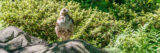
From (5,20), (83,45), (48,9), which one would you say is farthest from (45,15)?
(83,45)

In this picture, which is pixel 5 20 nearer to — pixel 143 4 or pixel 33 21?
pixel 33 21

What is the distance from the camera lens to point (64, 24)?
5.98 m

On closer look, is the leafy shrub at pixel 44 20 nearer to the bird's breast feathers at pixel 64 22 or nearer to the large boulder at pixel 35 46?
the bird's breast feathers at pixel 64 22

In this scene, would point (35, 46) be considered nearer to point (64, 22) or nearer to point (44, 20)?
point (64, 22)

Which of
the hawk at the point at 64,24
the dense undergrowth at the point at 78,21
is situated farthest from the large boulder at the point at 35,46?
the dense undergrowth at the point at 78,21

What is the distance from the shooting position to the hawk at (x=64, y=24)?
231 inches

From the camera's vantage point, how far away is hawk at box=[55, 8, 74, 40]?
586 cm

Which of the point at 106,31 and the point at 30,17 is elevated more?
the point at 30,17

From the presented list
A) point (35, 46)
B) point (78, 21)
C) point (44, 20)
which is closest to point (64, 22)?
point (35, 46)

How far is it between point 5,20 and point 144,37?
4.40 meters

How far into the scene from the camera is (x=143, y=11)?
27.8 feet

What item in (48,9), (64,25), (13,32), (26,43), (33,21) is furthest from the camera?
(48,9)

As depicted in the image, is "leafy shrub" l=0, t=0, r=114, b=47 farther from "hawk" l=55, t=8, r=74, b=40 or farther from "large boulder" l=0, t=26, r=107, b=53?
"large boulder" l=0, t=26, r=107, b=53

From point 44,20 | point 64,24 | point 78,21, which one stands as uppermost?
point 64,24
